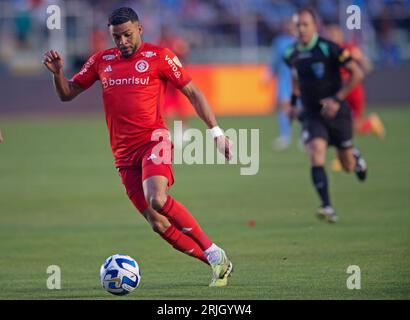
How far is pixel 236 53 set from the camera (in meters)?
33.5

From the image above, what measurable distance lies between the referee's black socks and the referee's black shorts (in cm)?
43

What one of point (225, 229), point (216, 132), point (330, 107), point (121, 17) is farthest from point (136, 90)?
point (330, 107)

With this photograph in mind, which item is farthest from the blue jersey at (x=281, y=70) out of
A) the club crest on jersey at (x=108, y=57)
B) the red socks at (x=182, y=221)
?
the red socks at (x=182, y=221)

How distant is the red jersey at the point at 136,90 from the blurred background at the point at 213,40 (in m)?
23.2

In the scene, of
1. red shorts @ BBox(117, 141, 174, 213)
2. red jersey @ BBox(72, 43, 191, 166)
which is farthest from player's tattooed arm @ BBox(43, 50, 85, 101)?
red shorts @ BBox(117, 141, 174, 213)

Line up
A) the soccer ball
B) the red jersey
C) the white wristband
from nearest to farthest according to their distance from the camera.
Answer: the soccer ball, the white wristband, the red jersey

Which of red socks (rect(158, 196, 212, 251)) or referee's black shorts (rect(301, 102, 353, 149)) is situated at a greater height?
referee's black shorts (rect(301, 102, 353, 149))

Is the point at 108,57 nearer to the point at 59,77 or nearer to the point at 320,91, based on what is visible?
the point at 59,77

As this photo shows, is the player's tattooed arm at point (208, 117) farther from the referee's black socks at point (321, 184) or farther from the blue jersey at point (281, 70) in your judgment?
the blue jersey at point (281, 70)

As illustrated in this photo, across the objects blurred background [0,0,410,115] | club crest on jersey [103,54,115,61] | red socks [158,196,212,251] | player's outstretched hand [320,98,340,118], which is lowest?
red socks [158,196,212,251]

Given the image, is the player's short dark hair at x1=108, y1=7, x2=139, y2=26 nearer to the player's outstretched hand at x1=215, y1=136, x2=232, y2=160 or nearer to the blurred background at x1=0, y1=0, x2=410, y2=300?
the player's outstretched hand at x1=215, y1=136, x2=232, y2=160

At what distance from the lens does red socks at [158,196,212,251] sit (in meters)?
8.67

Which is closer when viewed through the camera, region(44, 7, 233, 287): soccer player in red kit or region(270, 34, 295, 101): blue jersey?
region(44, 7, 233, 287): soccer player in red kit

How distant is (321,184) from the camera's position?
41.9 feet
